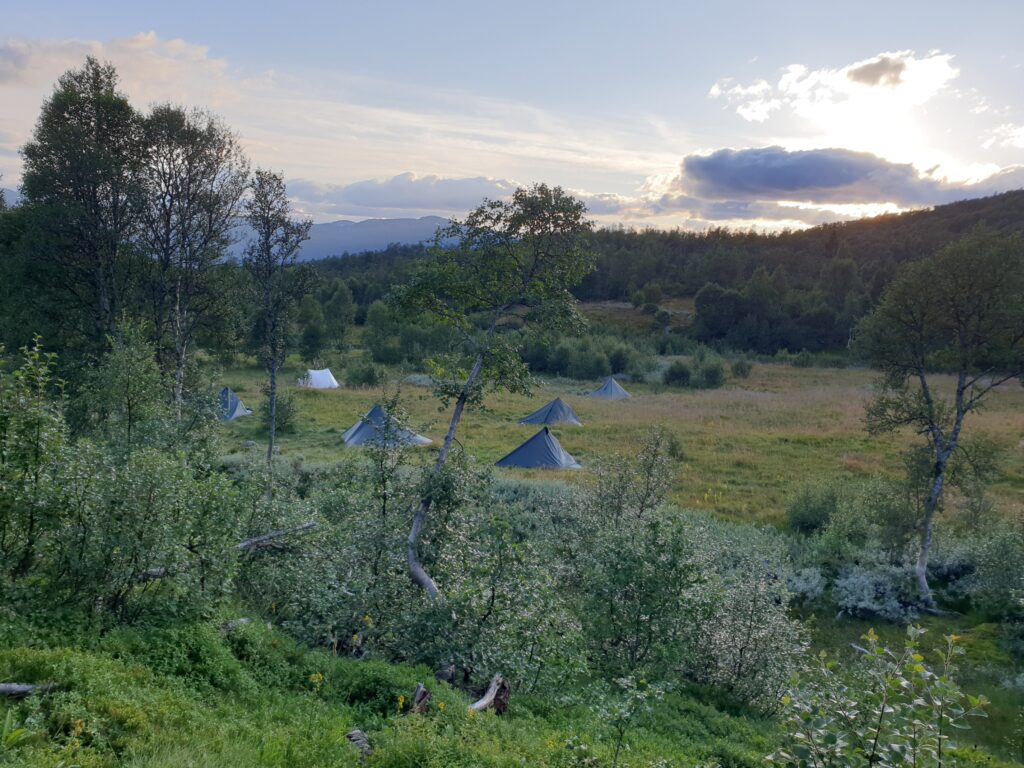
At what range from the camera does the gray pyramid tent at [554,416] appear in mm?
31359

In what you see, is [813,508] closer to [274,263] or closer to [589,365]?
[274,263]

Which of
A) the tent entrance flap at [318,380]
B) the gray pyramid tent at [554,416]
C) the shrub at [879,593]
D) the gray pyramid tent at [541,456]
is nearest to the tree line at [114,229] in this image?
the gray pyramid tent at [541,456]

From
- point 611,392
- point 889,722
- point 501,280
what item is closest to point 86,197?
point 501,280

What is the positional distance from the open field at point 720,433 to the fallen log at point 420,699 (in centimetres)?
381

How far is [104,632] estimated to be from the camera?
608 cm

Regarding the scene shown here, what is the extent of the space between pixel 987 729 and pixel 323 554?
10031mm

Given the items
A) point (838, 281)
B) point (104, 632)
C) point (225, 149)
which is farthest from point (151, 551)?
point (838, 281)

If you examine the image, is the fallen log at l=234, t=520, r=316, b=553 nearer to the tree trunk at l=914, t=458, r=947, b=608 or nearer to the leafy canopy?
the leafy canopy

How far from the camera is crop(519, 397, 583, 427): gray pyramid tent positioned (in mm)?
31359

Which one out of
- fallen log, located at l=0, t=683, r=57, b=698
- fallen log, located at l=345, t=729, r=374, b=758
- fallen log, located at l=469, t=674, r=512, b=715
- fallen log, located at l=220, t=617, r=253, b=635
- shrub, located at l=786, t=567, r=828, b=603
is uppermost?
fallen log, located at l=0, t=683, r=57, b=698

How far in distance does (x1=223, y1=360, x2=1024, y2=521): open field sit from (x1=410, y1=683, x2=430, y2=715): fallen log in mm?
3812

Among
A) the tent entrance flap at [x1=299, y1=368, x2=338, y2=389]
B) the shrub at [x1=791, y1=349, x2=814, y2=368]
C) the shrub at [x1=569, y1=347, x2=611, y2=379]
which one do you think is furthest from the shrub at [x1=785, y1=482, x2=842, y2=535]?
the shrub at [x1=791, y1=349, x2=814, y2=368]

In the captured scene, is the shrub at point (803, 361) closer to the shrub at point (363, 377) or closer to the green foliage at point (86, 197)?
the shrub at point (363, 377)

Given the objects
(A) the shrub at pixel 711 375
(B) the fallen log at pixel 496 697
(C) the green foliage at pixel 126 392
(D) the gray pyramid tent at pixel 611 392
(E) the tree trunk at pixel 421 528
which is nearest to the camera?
(B) the fallen log at pixel 496 697
